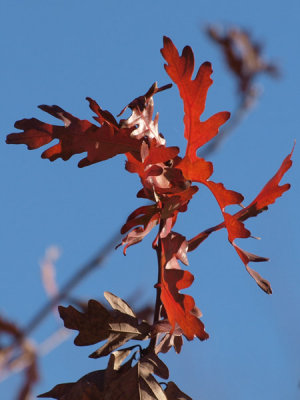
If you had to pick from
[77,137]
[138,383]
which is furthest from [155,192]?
[138,383]

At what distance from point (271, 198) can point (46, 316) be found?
4.13 ft

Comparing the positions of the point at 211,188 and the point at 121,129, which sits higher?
the point at 121,129

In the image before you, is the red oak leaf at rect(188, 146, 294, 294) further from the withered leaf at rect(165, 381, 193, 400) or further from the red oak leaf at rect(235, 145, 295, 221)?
the withered leaf at rect(165, 381, 193, 400)

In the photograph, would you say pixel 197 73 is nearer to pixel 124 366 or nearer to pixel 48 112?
pixel 48 112

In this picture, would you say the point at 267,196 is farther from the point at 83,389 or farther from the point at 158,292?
Answer: the point at 83,389

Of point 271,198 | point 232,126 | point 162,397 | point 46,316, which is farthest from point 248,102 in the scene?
point 162,397

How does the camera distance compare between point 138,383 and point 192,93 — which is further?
point 192,93

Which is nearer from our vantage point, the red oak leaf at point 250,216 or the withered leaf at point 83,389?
the withered leaf at point 83,389

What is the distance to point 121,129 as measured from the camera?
0.92 m

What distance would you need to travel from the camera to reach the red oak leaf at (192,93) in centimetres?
94

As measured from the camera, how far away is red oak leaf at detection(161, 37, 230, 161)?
37.0 inches

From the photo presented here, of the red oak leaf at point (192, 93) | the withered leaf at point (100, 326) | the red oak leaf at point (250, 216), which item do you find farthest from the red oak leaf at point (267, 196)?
the withered leaf at point (100, 326)

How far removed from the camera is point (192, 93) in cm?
97

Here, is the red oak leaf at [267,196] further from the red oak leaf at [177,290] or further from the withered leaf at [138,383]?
the withered leaf at [138,383]
